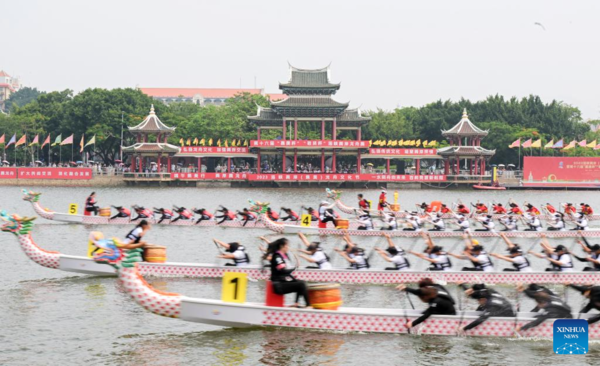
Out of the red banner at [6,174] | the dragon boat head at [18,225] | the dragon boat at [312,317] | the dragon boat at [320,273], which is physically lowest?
the dragon boat at [312,317]

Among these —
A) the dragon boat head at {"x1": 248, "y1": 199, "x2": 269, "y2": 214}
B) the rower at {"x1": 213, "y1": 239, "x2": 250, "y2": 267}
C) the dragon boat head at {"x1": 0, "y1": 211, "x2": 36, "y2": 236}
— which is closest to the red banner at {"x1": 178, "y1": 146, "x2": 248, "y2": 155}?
the dragon boat head at {"x1": 248, "y1": 199, "x2": 269, "y2": 214}

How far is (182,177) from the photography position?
7238 centimetres

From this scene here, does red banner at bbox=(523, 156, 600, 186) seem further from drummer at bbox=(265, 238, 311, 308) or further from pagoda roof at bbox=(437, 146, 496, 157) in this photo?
drummer at bbox=(265, 238, 311, 308)

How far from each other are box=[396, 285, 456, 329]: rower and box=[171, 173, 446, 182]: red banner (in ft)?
184

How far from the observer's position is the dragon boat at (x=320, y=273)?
19359mm

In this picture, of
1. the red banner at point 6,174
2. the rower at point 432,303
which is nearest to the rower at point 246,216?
the rower at point 432,303

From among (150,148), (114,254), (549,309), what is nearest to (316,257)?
(114,254)

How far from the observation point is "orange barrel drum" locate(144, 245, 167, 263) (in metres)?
20.1

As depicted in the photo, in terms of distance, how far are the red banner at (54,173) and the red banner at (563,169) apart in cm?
4295

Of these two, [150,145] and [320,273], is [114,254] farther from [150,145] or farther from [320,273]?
[150,145]

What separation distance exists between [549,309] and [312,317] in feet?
15.4

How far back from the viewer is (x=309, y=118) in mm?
76562

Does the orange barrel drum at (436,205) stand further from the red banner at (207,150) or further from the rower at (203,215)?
the red banner at (207,150)

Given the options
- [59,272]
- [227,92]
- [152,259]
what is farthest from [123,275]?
[227,92]
